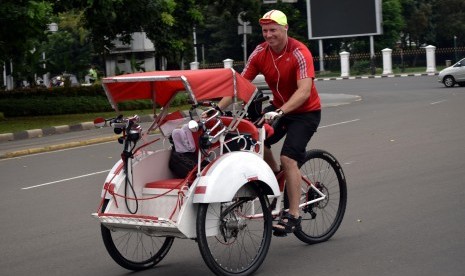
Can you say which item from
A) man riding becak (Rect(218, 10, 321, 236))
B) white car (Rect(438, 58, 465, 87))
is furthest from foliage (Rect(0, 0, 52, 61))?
man riding becak (Rect(218, 10, 321, 236))

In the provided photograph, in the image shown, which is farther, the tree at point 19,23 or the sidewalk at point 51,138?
the tree at point 19,23

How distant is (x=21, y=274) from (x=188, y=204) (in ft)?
5.80

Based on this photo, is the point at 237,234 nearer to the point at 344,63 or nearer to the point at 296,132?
the point at 296,132

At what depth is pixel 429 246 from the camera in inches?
→ 319

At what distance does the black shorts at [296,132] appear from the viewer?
7777 mm

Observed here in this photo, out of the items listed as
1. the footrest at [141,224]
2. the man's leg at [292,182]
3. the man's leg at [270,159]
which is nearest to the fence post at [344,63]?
the man's leg at [270,159]

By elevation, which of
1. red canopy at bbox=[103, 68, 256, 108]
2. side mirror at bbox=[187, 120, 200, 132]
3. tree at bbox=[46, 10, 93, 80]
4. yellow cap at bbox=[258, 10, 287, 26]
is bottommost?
side mirror at bbox=[187, 120, 200, 132]

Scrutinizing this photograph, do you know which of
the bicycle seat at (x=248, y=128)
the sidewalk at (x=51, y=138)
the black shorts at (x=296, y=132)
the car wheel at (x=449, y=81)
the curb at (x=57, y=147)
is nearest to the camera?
the bicycle seat at (x=248, y=128)

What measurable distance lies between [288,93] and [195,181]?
137cm

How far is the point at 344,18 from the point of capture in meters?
63.3

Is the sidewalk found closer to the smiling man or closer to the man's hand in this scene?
the smiling man

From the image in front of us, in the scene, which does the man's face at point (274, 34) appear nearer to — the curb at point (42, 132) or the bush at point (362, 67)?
the curb at point (42, 132)

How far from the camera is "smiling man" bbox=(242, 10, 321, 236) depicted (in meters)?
7.64

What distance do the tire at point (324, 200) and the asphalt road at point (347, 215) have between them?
14 centimetres
